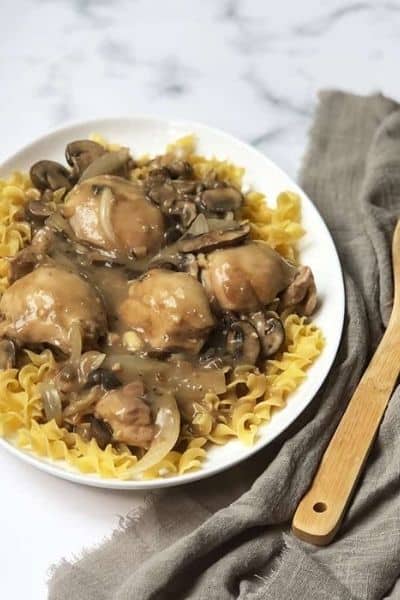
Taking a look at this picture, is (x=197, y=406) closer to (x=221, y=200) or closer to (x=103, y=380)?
(x=103, y=380)

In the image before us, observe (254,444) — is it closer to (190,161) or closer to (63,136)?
(190,161)

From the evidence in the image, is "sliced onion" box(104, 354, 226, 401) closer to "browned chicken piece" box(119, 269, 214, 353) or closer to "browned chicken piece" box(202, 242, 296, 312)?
"browned chicken piece" box(119, 269, 214, 353)

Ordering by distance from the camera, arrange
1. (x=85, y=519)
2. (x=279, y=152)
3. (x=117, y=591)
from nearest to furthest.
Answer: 1. (x=117, y=591)
2. (x=85, y=519)
3. (x=279, y=152)

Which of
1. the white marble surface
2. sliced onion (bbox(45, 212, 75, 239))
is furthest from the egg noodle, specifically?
the white marble surface

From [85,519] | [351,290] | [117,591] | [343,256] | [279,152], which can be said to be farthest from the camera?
[279,152]

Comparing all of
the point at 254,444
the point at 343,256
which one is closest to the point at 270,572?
the point at 254,444

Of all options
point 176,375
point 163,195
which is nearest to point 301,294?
point 176,375

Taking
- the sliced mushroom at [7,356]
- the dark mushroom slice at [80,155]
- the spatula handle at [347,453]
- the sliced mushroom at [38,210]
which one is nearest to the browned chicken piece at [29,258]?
the sliced mushroom at [38,210]
